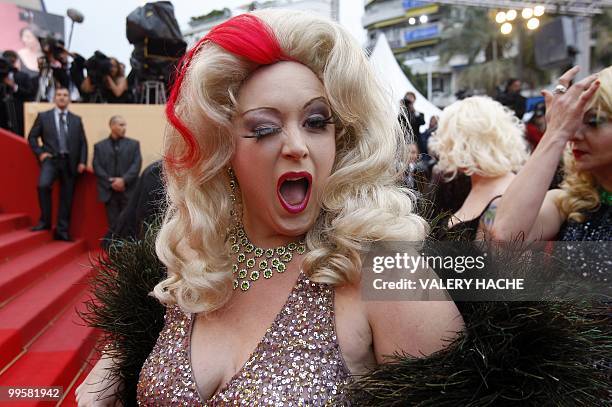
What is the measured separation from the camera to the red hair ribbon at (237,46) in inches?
47.9

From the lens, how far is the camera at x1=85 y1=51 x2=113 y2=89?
7.61 metres

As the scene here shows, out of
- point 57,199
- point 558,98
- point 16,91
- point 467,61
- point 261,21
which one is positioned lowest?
point 57,199

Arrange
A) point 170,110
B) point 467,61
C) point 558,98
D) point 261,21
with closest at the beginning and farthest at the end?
point 261,21
point 170,110
point 558,98
point 467,61

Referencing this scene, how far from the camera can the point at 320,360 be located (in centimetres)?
114

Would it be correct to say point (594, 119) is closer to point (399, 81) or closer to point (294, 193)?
point (294, 193)

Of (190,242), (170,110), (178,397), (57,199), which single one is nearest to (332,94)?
(170,110)

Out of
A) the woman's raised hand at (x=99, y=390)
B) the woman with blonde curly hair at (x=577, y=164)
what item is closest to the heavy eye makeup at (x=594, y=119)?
the woman with blonde curly hair at (x=577, y=164)

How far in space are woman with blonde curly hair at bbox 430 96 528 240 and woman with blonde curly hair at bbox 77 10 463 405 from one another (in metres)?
1.42

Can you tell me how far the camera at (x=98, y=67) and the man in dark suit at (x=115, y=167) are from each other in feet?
5.91

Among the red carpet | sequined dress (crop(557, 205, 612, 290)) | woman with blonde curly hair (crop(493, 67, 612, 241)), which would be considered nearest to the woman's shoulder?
sequined dress (crop(557, 205, 612, 290))

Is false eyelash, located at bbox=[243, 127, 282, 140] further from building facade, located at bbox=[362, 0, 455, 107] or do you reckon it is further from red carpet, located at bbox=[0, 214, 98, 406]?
building facade, located at bbox=[362, 0, 455, 107]

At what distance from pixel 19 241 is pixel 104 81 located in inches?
140

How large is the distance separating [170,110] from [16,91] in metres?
8.57

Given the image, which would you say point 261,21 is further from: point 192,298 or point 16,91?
point 16,91
